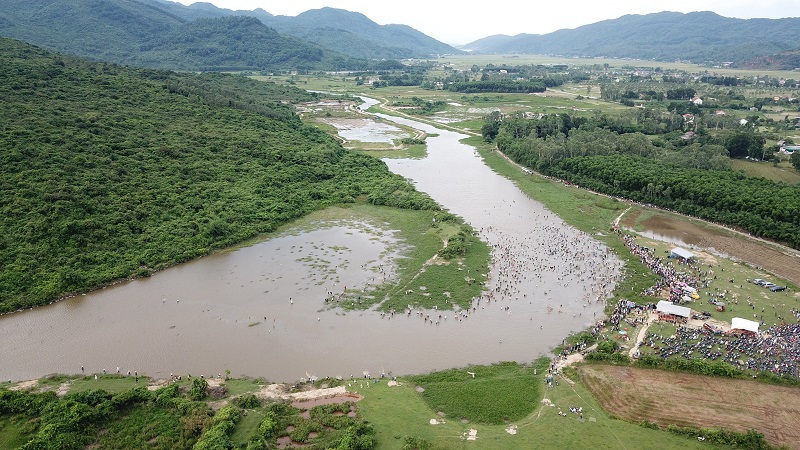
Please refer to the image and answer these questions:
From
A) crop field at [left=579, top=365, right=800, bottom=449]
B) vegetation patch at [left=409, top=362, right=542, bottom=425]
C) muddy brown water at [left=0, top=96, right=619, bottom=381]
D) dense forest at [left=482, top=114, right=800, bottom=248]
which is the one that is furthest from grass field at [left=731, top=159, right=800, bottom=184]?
vegetation patch at [left=409, top=362, right=542, bottom=425]

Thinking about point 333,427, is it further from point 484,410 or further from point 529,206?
point 529,206

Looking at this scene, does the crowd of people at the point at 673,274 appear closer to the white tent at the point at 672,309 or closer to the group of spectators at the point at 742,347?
the white tent at the point at 672,309

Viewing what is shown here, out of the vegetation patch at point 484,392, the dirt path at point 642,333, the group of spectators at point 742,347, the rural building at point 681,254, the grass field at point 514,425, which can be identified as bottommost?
the vegetation patch at point 484,392

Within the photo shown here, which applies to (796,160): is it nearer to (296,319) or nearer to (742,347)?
(742,347)

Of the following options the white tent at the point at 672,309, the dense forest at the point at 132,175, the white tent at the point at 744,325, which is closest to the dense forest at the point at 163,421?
the dense forest at the point at 132,175

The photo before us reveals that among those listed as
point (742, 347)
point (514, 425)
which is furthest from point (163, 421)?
point (742, 347)

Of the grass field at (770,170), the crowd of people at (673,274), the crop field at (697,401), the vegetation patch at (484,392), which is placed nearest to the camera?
the crop field at (697,401)

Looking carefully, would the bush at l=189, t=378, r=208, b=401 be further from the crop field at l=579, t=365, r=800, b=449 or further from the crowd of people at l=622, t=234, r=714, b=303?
the crowd of people at l=622, t=234, r=714, b=303

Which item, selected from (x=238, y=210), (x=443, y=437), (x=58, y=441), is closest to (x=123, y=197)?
(x=238, y=210)
